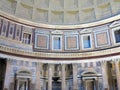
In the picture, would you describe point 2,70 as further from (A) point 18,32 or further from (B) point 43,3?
(B) point 43,3

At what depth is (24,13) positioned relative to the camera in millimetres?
19297

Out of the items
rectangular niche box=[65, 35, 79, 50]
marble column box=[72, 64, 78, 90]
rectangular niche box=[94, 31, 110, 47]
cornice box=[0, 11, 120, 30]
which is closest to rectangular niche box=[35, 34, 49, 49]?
cornice box=[0, 11, 120, 30]

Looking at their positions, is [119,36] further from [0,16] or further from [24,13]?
[0,16]

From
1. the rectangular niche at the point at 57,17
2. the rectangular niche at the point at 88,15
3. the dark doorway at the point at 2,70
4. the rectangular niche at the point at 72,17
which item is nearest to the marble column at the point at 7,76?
the dark doorway at the point at 2,70

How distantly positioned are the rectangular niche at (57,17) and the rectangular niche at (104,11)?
4.25 m

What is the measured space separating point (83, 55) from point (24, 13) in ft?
25.6

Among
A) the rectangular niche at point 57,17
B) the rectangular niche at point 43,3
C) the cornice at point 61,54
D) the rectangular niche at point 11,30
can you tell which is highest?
the rectangular niche at point 43,3

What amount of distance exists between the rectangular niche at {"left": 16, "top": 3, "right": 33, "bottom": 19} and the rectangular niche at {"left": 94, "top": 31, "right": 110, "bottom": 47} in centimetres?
751

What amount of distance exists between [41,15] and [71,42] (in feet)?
15.3

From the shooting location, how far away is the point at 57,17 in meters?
20.7

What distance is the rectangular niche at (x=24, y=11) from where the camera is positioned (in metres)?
18.9

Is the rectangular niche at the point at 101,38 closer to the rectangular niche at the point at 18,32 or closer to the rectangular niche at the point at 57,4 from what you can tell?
the rectangular niche at the point at 57,4

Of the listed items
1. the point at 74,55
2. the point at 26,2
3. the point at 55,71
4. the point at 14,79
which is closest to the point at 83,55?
the point at 74,55

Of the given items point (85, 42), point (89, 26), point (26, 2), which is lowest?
point (85, 42)
